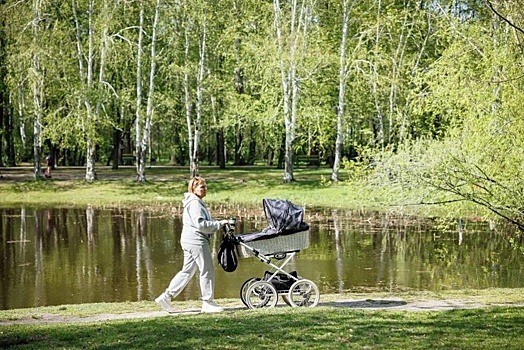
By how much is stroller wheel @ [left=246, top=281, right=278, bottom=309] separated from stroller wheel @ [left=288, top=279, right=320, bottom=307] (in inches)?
11.4

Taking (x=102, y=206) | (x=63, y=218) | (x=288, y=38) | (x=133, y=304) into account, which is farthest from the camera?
(x=288, y=38)

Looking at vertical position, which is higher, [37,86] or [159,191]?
[37,86]

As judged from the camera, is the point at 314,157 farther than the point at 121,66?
Yes

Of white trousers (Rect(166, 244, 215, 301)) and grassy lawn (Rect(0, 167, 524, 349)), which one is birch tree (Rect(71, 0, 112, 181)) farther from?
white trousers (Rect(166, 244, 215, 301))

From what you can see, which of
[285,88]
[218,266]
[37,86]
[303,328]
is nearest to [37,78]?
[37,86]

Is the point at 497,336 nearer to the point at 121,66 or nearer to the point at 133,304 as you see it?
Result: the point at 133,304

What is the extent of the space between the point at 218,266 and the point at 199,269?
738 cm

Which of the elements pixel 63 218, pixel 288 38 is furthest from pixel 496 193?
pixel 288 38

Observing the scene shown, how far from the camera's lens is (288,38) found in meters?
38.0

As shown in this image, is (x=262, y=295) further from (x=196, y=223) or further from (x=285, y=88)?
(x=285, y=88)

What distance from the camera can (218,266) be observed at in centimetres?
1873

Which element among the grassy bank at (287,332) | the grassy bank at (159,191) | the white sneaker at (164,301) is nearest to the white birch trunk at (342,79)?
the grassy bank at (159,191)

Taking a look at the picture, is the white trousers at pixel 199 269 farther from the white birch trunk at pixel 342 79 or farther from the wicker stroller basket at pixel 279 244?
the white birch trunk at pixel 342 79

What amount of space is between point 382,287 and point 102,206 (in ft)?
65.7
